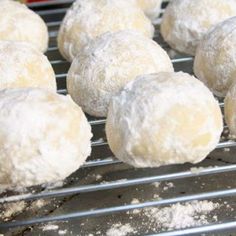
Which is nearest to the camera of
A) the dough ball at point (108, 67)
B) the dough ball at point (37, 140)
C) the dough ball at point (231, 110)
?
the dough ball at point (37, 140)

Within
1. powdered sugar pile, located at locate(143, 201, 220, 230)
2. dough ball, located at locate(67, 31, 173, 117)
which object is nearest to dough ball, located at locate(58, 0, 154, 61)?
dough ball, located at locate(67, 31, 173, 117)

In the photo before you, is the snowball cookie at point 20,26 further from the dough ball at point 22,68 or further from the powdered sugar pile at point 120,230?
the powdered sugar pile at point 120,230

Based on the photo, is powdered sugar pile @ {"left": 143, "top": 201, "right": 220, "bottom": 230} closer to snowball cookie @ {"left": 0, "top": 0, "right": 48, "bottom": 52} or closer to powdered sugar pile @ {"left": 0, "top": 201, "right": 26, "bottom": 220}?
powdered sugar pile @ {"left": 0, "top": 201, "right": 26, "bottom": 220}

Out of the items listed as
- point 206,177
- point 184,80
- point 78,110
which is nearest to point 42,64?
point 78,110

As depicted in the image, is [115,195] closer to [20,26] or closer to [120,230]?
[120,230]

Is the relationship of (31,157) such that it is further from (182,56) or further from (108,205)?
Answer: (182,56)

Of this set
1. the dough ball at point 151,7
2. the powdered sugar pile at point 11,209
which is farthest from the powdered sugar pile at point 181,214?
the dough ball at point 151,7

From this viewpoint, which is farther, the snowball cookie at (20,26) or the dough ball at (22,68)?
the snowball cookie at (20,26)
